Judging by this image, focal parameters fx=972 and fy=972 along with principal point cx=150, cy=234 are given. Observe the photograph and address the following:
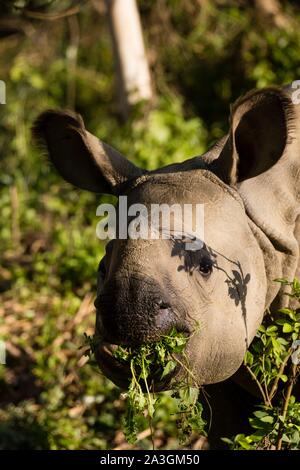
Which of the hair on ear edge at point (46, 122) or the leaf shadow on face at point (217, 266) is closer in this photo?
the leaf shadow on face at point (217, 266)

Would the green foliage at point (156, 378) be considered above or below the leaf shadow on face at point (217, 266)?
below

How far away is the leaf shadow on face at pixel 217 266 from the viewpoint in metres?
4.46

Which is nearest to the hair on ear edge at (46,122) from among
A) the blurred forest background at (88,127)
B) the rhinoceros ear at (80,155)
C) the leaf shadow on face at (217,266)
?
the rhinoceros ear at (80,155)

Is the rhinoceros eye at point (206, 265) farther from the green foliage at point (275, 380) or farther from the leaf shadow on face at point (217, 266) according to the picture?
the green foliage at point (275, 380)

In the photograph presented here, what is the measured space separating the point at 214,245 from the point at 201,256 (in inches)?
4.7

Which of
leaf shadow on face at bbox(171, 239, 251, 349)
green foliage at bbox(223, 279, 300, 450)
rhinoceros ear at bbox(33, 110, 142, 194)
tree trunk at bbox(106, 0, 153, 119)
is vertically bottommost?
green foliage at bbox(223, 279, 300, 450)

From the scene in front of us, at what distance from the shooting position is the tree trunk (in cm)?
1049

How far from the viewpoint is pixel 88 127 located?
11.3m

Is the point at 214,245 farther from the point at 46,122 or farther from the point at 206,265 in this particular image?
the point at 46,122

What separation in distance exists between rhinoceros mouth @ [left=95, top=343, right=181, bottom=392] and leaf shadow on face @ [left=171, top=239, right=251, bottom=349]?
1.54ft

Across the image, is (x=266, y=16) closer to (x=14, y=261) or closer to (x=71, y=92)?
(x=71, y=92)

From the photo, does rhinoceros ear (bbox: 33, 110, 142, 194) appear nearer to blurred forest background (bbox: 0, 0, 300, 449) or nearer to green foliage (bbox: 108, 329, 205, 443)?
green foliage (bbox: 108, 329, 205, 443)

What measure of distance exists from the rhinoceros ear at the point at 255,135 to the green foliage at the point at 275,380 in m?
0.66

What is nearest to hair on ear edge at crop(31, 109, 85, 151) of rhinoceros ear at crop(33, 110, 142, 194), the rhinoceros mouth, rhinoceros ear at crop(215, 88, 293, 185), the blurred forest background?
rhinoceros ear at crop(33, 110, 142, 194)
